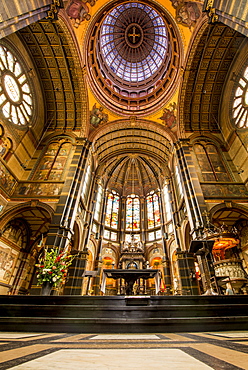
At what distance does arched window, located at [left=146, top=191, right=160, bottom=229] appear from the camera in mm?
20961

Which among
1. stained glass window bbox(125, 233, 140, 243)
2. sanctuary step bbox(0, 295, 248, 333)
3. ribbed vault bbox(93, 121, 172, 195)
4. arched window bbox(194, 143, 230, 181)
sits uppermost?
ribbed vault bbox(93, 121, 172, 195)

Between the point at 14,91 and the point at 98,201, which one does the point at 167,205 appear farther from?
the point at 14,91

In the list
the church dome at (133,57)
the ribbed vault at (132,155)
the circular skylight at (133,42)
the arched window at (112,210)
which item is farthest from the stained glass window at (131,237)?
the circular skylight at (133,42)

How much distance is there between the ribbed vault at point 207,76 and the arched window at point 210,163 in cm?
187

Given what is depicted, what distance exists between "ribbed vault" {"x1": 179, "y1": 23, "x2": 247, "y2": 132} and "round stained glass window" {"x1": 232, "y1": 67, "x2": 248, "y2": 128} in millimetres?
1643

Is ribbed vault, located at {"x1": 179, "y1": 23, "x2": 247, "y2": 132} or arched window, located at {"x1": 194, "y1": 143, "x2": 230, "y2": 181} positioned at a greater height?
ribbed vault, located at {"x1": 179, "y1": 23, "x2": 247, "y2": 132}

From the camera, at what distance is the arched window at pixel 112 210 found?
21.1m

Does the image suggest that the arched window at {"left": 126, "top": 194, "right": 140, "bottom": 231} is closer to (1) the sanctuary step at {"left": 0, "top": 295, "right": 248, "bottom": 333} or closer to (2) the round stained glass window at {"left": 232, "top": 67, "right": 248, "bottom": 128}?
(2) the round stained glass window at {"left": 232, "top": 67, "right": 248, "bottom": 128}

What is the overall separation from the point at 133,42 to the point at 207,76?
1191cm

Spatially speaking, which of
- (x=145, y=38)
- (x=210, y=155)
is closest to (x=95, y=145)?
(x=210, y=155)

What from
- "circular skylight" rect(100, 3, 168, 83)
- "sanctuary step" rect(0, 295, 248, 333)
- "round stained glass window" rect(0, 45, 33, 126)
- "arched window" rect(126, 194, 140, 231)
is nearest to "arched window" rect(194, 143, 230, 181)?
"sanctuary step" rect(0, 295, 248, 333)

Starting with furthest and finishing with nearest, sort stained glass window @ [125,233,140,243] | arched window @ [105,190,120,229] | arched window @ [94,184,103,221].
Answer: arched window @ [105,190,120,229] → stained glass window @ [125,233,140,243] → arched window @ [94,184,103,221]

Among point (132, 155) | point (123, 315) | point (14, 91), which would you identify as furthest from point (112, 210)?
point (123, 315)

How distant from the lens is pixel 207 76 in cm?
1363
